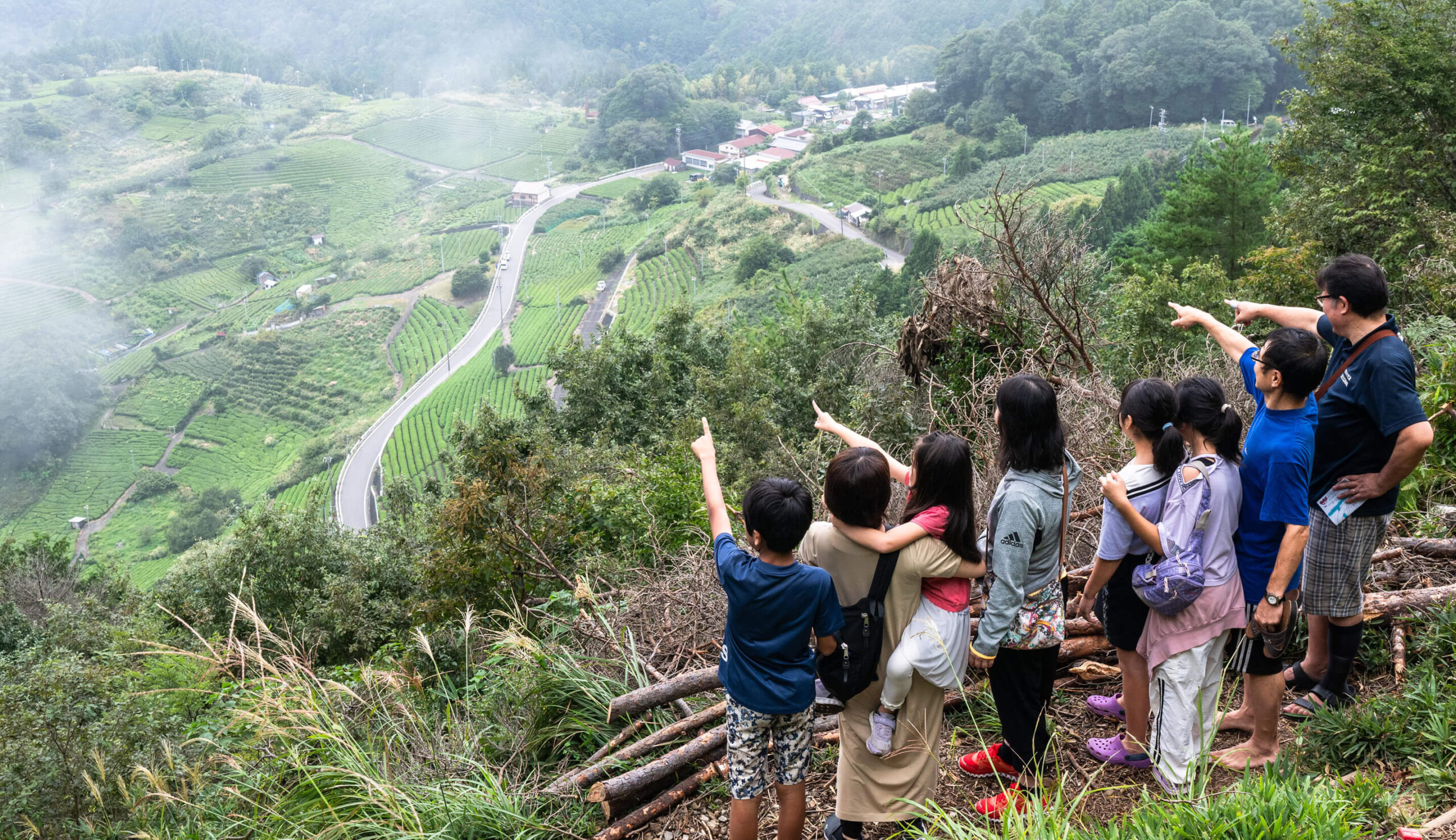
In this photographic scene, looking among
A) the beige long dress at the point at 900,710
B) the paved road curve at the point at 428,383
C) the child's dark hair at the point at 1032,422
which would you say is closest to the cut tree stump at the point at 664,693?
the beige long dress at the point at 900,710

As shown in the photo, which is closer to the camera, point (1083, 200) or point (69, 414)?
point (1083, 200)

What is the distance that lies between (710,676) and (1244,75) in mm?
75902

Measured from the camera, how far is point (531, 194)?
89688mm

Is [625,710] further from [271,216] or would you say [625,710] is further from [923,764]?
[271,216]

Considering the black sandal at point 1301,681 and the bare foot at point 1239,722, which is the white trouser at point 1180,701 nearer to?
the bare foot at point 1239,722

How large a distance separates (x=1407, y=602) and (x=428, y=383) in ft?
204

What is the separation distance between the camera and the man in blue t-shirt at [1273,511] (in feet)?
8.10

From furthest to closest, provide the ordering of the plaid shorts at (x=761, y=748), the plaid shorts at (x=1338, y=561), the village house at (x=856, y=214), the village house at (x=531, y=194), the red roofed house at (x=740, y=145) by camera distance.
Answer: the red roofed house at (x=740, y=145)
the village house at (x=531, y=194)
the village house at (x=856, y=214)
the plaid shorts at (x=1338, y=561)
the plaid shorts at (x=761, y=748)

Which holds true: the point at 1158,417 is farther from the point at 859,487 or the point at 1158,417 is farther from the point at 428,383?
the point at 428,383

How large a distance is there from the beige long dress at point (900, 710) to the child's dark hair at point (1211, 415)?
85 cm

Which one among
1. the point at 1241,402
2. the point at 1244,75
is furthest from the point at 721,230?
the point at 1241,402

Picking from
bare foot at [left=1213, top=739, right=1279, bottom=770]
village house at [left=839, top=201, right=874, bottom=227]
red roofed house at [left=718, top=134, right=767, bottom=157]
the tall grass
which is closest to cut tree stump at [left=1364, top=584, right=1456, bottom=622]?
bare foot at [left=1213, top=739, right=1279, bottom=770]

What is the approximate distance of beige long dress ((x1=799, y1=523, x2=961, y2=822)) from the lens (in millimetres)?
2473

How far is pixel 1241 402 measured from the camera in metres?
5.23
